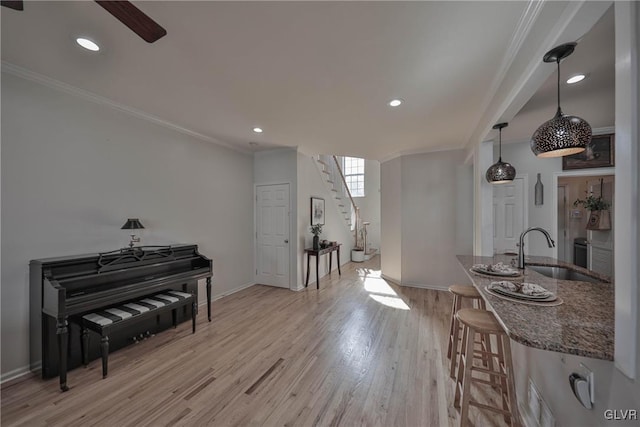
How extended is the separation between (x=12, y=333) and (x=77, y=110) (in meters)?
2.13

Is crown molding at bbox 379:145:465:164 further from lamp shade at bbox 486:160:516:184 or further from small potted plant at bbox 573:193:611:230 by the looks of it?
small potted plant at bbox 573:193:611:230

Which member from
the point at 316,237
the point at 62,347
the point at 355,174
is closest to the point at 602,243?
the point at 316,237

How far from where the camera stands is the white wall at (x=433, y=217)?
168 inches

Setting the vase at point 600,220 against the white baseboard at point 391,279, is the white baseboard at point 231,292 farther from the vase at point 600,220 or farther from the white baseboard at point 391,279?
the vase at point 600,220

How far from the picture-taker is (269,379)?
6.78 feet

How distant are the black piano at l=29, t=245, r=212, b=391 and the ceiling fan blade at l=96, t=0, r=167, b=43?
2.09 metres

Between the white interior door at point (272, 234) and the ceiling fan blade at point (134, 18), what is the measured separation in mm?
3328

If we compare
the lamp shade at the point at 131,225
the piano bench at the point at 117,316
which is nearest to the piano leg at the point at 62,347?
the piano bench at the point at 117,316

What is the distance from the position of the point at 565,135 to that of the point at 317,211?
13.5 feet

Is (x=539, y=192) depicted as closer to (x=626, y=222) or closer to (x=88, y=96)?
(x=626, y=222)

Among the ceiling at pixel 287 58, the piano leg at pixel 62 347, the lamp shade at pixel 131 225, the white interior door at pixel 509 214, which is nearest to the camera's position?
the ceiling at pixel 287 58

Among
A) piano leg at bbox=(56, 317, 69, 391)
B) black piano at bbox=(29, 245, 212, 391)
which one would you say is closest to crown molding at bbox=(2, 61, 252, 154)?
black piano at bbox=(29, 245, 212, 391)

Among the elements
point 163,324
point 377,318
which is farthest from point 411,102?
point 163,324

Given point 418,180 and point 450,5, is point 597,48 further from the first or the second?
point 418,180
